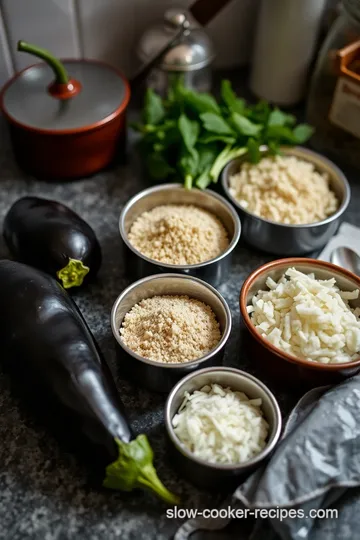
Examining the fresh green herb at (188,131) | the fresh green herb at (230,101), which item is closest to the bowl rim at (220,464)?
the fresh green herb at (188,131)

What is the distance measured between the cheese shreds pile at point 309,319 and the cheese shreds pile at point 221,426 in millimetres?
111

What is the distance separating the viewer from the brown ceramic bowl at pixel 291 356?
0.81 m

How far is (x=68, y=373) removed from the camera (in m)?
0.75

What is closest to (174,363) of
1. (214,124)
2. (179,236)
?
(179,236)

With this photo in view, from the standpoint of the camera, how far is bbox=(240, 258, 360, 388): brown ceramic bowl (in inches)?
31.7

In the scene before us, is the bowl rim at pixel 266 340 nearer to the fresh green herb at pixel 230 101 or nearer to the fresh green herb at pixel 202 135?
the fresh green herb at pixel 202 135

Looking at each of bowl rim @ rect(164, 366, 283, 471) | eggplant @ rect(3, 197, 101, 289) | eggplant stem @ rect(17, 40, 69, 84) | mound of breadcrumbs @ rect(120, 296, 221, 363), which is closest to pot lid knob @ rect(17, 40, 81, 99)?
eggplant stem @ rect(17, 40, 69, 84)

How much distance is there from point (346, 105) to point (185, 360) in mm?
635

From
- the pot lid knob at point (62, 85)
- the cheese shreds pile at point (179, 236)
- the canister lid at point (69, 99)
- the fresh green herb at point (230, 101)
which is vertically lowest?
the cheese shreds pile at point (179, 236)

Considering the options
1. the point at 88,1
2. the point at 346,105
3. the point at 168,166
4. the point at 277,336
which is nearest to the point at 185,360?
→ the point at 277,336

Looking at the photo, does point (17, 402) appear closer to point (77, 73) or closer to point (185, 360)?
point (185, 360)

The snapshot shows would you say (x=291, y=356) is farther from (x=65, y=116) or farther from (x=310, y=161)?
(x=65, y=116)

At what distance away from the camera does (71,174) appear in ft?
3.81

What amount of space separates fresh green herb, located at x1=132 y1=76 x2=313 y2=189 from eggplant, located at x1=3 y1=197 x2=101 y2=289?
231mm
